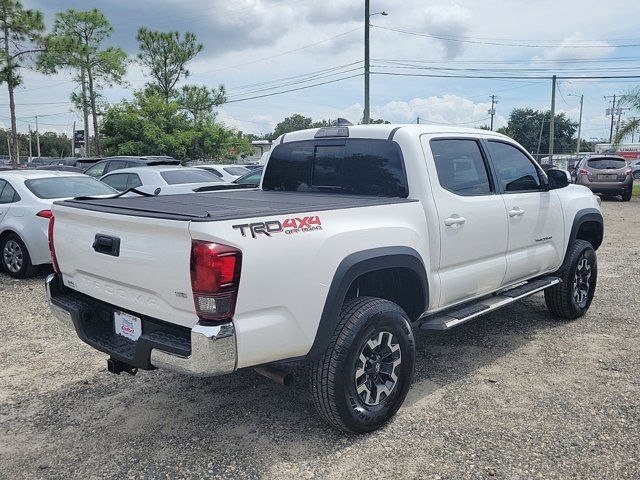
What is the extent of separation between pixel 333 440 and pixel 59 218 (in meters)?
2.27

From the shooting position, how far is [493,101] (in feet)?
233

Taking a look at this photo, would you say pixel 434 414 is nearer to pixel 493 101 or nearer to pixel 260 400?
pixel 260 400

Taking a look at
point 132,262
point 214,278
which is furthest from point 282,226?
point 132,262

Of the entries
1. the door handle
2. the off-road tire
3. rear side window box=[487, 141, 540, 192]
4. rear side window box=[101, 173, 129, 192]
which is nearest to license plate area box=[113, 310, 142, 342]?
the door handle

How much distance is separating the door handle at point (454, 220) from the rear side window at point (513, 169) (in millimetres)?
818

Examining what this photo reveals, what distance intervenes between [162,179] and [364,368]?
334 inches

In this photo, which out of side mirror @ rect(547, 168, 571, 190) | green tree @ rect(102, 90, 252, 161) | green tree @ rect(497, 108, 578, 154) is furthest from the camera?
green tree @ rect(497, 108, 578, 154)

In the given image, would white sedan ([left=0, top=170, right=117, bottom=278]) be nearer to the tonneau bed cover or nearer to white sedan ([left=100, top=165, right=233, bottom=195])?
white sedan ([left=100, top=165, right=233, bottom=195])

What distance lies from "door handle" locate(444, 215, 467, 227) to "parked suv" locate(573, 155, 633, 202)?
16542 millimetres

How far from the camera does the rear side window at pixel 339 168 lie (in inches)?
155

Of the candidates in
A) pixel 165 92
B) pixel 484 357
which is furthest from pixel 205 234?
pixel 165 92

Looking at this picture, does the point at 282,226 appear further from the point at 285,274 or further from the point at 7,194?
the point at 7,194

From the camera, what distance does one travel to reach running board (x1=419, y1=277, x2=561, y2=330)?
3.81 m

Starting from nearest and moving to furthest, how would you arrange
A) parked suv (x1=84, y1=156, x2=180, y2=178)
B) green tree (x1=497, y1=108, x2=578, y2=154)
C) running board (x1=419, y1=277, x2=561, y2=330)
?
running board (x1=419, y1=277, x2=561, y2=330) < parked suv (x1=84, y1=156, x2=180, y2=178) < green tree (x1=497, y1=108, x2=578, y2=154)
